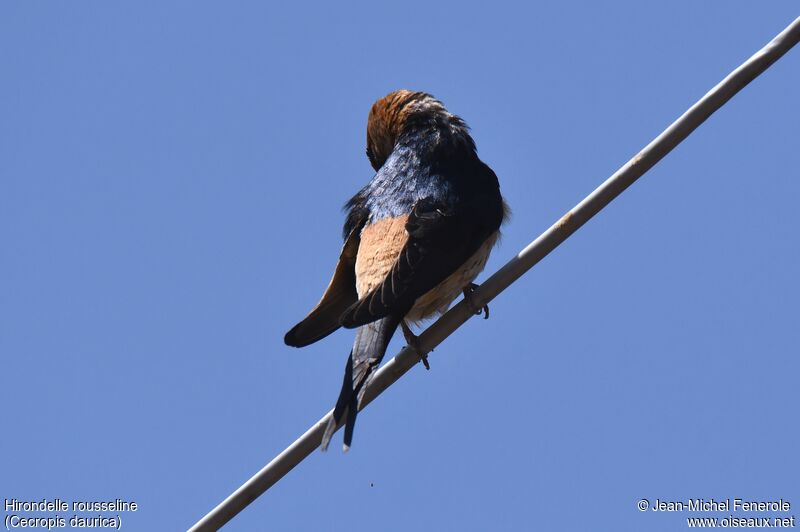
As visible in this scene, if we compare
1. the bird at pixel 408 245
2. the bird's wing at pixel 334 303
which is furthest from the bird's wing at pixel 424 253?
the bird's wing at pixel 334 303

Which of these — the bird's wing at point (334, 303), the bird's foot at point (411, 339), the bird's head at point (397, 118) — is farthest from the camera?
the bird's head at point (397, 118)

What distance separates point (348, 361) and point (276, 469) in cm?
145

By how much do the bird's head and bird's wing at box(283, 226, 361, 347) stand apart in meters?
1.19

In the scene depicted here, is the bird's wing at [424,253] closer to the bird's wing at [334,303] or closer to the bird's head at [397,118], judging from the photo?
the bird's wing at [334,303]

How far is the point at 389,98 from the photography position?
7.92 meters

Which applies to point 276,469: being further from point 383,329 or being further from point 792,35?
point 792,35

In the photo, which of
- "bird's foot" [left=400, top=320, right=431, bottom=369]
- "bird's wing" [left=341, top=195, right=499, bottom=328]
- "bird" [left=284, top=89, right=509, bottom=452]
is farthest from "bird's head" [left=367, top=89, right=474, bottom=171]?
"bird's foot" [left=400, top=320, right=431, bottom=369]

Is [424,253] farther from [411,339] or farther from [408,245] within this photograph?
[411,339]

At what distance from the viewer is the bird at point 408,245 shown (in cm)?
557

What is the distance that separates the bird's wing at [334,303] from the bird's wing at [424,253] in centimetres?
16

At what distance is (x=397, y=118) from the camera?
7672mm

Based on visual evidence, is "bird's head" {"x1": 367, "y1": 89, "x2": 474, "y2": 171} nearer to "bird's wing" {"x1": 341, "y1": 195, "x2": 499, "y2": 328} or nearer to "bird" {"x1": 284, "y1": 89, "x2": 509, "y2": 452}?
"bird" {"x1": 284, "y1": 89, "x2": 509, "y2": 452}

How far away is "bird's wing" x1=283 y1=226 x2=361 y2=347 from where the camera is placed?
6.03 m

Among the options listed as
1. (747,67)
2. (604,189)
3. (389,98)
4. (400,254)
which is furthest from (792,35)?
(389,98)
